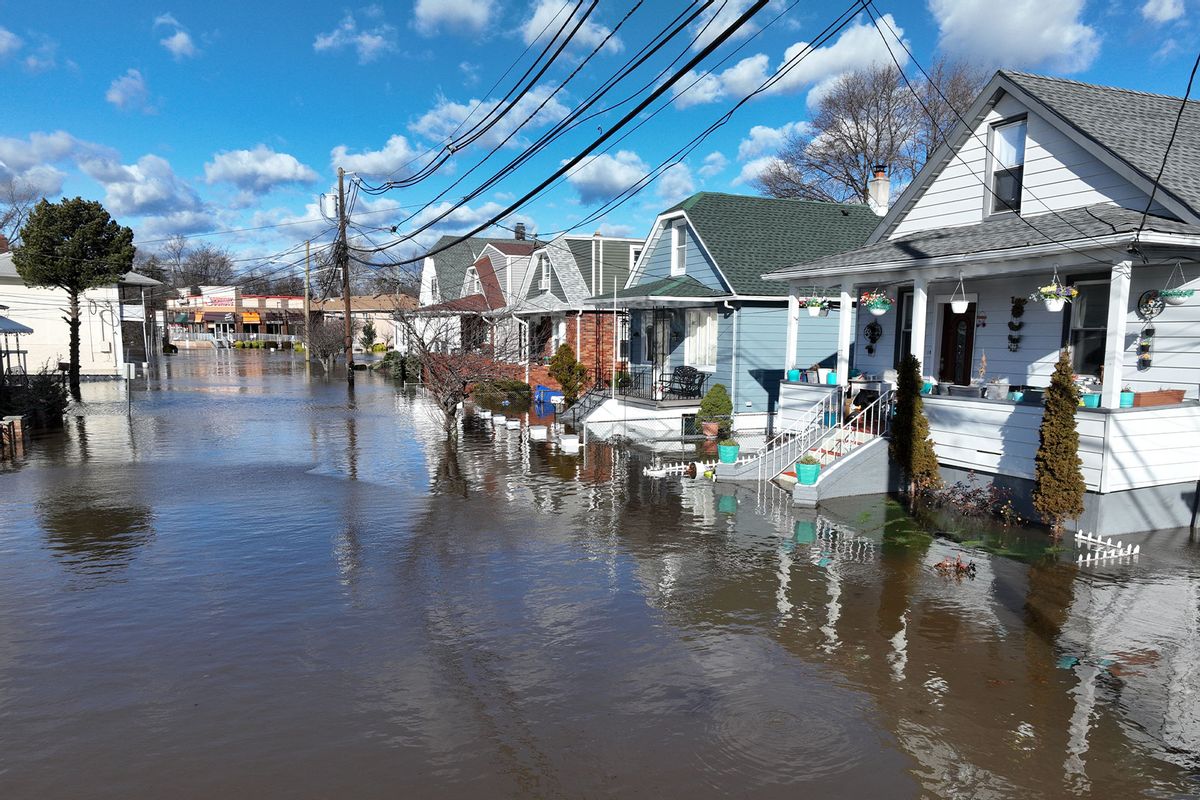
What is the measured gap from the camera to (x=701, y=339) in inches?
855

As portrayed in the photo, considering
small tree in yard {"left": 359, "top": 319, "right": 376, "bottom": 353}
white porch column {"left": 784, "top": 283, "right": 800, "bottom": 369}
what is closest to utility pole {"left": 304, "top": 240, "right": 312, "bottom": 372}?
small tree in yard {"left": 359, "top": 319, "right": 376, "bottom": 353}

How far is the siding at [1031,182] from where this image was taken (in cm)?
1238

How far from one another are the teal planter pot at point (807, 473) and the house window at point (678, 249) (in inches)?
436

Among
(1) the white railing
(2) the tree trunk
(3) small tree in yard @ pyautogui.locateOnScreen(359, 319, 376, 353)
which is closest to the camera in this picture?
(1) the white railing

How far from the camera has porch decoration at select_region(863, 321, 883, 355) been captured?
1721 cm

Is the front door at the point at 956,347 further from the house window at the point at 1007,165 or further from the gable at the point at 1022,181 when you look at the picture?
the house window at the point at 1007,165

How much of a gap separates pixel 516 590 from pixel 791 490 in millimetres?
6691

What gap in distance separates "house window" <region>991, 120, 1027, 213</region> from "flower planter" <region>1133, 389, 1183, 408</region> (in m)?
4.45

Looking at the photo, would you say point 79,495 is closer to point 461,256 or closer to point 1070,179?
point 1070,179

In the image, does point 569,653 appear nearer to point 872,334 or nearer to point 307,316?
point 872,334

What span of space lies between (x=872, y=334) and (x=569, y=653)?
42.8ft

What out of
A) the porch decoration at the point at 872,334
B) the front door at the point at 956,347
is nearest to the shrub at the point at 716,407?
the porch decoration at the point at 872,334

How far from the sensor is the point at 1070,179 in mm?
12852

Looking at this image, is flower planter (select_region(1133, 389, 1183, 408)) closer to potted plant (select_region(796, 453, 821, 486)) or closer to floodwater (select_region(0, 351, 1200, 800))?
floodwater (select_region(0, 351, 1200, 800))
